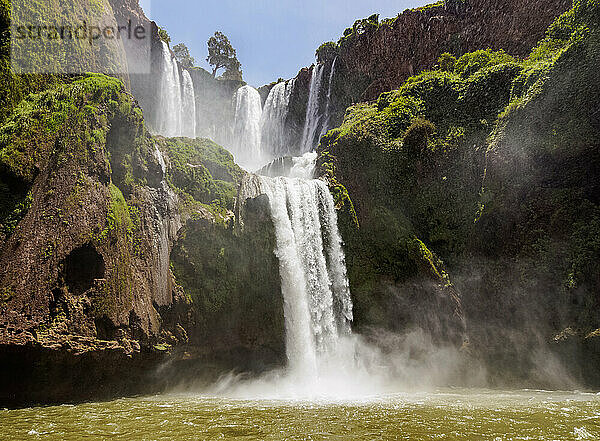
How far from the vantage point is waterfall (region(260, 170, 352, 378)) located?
594 inches

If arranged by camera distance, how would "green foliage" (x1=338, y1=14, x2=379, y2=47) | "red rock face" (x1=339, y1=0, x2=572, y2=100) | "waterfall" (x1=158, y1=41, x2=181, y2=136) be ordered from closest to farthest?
"red rock face" (x1=339, y1=0, x2=572, y2=100), "waterfall" (x1=158, y1=41, x2=181, y2=136), "green foliage" (x1=338, y1=14, x2=379, y2=47)

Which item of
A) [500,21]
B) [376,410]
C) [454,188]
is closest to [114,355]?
[376,410]

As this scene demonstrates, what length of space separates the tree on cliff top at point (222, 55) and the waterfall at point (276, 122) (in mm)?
15672

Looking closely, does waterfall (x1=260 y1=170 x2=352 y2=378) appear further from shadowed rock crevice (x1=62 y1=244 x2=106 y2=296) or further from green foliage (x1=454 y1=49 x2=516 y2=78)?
green foliage (x1=454 y1=49 x2=516 y2=78)

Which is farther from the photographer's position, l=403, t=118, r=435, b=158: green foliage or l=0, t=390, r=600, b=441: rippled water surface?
l=403, t=118, r=435, b=158: green foliage

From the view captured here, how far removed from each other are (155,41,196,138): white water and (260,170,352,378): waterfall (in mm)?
18048

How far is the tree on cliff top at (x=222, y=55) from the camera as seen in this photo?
4847cm

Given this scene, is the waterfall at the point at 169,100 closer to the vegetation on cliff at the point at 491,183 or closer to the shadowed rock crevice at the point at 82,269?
the vegetation on cliff at the point at 491,183

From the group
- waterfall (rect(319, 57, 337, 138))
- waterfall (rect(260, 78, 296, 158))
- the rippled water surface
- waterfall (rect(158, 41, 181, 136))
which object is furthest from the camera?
waterfall (rect(260, 78, 296, 158))

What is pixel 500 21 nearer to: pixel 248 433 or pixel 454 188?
pixel 454 188

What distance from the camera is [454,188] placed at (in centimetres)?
1914

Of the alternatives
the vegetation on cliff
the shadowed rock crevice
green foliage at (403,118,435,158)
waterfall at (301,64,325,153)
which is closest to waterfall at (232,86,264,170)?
waterfall at (301,64,325,153)

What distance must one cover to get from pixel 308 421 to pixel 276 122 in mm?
31776

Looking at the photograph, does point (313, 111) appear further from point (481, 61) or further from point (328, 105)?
point (481, 61)
